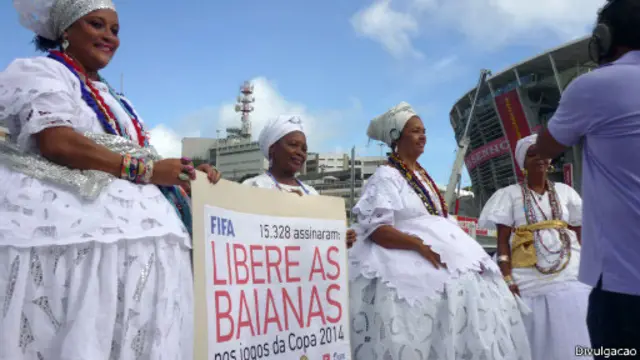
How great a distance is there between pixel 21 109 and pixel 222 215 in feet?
2.95

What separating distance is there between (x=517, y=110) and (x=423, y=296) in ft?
111

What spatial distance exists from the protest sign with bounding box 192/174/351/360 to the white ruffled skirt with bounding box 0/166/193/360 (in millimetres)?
237

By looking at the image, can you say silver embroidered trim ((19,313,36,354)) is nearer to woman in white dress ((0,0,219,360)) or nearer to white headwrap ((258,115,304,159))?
woman in white dress ((0,0,219,360))

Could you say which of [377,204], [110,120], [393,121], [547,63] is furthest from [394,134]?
[547,63]

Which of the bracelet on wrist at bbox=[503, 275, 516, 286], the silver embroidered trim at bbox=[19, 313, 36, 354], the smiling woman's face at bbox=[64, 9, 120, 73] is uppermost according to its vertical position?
the smiling woman's face at bbox=[64, 9, 120, 73]

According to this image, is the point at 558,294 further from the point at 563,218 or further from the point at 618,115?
the point at 618,115

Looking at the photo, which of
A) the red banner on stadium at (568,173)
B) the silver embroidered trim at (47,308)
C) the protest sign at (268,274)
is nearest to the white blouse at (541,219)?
the protest sign at (268,274)

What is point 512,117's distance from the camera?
3525 cm

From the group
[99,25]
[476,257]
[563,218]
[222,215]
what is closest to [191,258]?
[222,215]

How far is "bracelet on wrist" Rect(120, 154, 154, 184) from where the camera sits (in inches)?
84.5

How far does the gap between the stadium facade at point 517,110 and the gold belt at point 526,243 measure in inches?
1127

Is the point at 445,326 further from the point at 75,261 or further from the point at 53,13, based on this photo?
the point at 53,13

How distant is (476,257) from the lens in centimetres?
373

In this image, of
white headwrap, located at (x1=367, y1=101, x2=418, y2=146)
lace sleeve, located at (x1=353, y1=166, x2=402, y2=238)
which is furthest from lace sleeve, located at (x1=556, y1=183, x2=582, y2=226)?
lace sleeve, located at (x1=353, y1=166, x2=402, y2=238)
